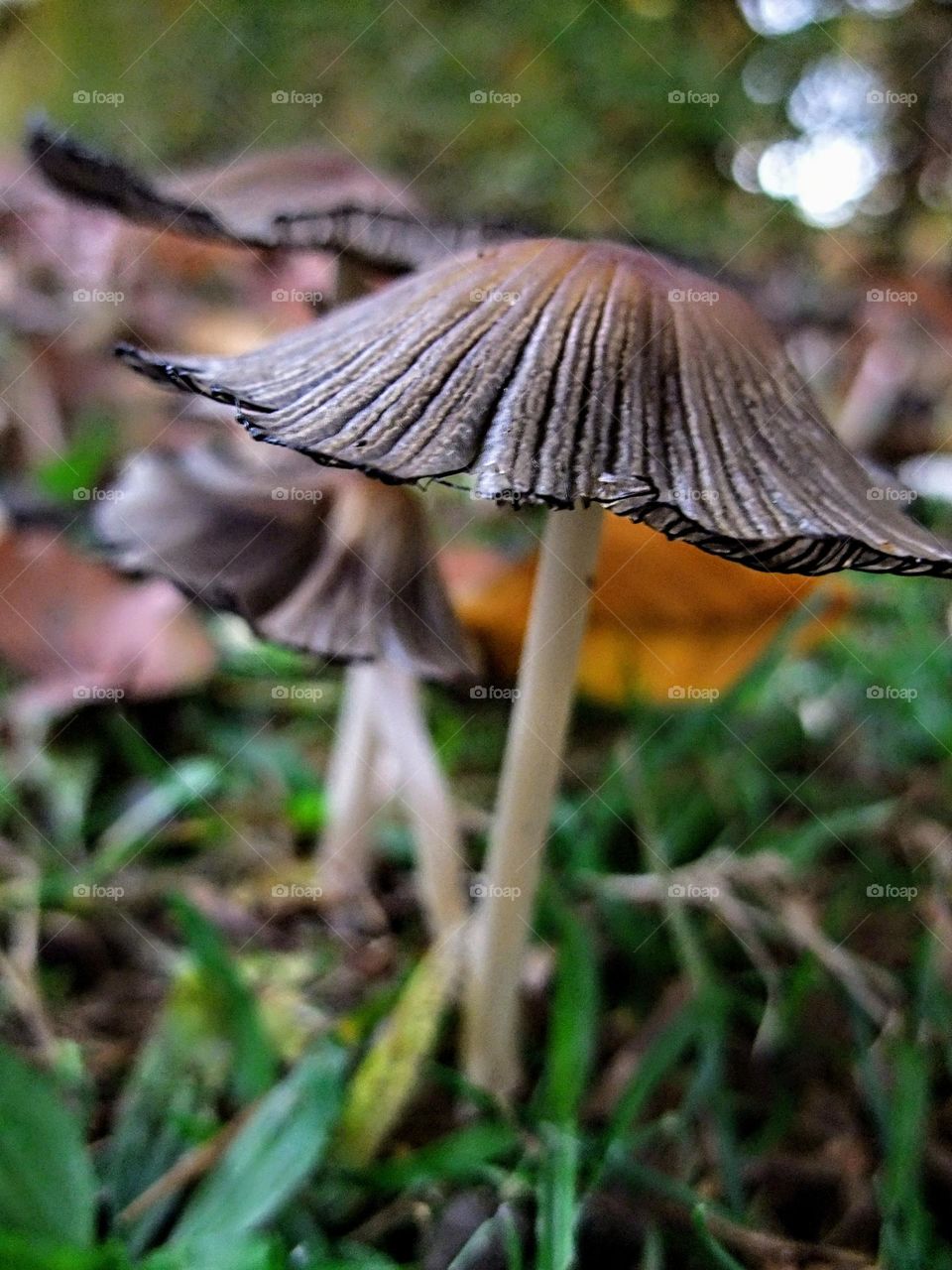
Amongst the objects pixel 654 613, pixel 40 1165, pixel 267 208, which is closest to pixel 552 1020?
pixel 40 1165

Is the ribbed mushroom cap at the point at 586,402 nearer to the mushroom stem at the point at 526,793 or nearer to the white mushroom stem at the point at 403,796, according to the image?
the mushroom stem at the point at 526,793

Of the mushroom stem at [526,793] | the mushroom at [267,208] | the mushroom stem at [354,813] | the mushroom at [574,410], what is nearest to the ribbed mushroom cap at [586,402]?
the mushroom at [574,410]

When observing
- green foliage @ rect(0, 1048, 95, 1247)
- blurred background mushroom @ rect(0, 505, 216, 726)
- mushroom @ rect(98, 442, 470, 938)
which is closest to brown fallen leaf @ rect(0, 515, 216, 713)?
blurred background mushroom @ rect(0, 505, 216, 726)

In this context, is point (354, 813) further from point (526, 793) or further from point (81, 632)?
point (81, 632)

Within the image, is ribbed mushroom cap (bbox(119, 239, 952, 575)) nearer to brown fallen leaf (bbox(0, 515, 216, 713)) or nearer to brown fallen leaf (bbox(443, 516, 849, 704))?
brown fallen leaf (bbox(443, 516, 849, 704))

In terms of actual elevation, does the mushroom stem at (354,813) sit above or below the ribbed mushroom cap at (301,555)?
below

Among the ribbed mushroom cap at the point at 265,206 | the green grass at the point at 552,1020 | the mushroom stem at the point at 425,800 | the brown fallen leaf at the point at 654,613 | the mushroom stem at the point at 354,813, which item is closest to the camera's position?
the green grass at the point at 552,1020
